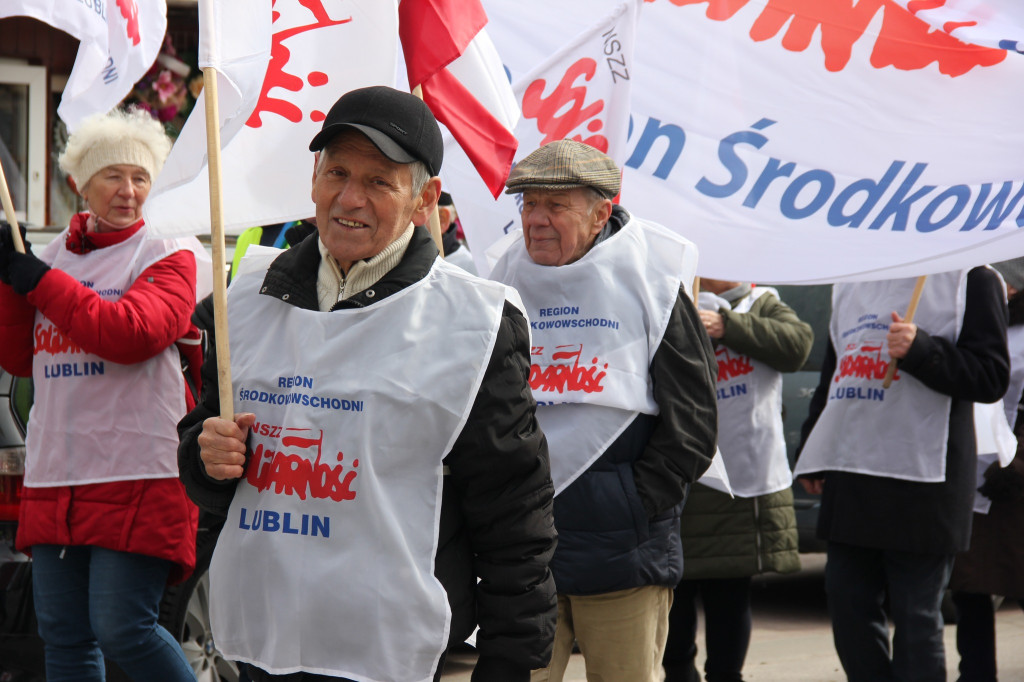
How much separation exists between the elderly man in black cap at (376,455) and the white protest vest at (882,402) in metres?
2.36

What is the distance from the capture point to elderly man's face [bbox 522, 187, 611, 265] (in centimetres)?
393

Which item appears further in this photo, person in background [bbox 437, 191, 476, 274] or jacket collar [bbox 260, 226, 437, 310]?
person in background [bbox 437, 191, 476, 274]

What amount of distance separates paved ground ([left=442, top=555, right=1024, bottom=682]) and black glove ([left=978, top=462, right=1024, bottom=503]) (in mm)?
1292

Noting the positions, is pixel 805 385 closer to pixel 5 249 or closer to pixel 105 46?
pixel 105 46

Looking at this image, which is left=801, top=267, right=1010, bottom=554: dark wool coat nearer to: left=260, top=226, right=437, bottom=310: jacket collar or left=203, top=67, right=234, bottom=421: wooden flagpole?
left=260, top=226, right=437, bottom=310: jacket collar

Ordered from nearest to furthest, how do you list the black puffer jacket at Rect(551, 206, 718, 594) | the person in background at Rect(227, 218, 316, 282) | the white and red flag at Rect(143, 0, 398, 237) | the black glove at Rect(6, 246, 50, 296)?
the white and red flag at Rect(143, 0, 398, 237)
the black puffer jacket at Rect(551, 206, 718, 594)
the black glove at Rect(6, 246, 50, 296)
the person in background at Rect(227, 218, 316, 282)

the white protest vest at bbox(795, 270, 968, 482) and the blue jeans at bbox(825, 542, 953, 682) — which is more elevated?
the white protest vest at bbox(795, 270, 968, 482)

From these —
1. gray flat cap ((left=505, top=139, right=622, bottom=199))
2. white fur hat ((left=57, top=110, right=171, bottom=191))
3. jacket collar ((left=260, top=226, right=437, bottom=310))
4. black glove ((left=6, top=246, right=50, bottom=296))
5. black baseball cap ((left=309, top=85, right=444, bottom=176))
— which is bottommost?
jacket collar ((left=260, top=226, right=437, bottom=310))

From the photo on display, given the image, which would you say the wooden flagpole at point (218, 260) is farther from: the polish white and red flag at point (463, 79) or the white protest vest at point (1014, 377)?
the white protest vest at point (1014, 377)

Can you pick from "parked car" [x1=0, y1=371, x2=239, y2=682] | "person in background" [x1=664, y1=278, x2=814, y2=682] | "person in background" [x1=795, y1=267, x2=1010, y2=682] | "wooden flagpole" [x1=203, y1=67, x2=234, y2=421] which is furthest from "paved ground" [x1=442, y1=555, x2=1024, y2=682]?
"wooden flagpole" [x1=203, y1=67, x2=234, y2=421]

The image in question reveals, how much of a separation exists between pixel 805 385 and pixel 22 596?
483cm

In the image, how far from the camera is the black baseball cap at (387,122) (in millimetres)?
2582

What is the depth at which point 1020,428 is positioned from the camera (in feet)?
18.1

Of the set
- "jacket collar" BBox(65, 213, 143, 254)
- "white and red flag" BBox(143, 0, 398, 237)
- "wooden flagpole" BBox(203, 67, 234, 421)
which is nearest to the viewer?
"wooden flagpole" BBox(203, 67, 234, 421)
